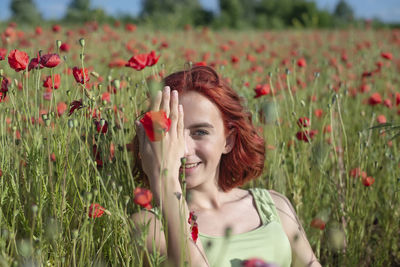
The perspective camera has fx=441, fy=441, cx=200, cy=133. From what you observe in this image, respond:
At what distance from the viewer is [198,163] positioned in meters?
1.37

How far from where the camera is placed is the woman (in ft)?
3.84

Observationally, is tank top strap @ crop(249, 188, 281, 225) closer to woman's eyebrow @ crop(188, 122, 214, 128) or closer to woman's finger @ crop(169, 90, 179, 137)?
woman's eyebrow @ crop(188, 122, 214, 128)

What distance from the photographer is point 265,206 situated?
1.54m

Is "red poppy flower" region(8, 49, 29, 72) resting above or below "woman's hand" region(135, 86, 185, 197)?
above

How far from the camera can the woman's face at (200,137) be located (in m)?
1.35

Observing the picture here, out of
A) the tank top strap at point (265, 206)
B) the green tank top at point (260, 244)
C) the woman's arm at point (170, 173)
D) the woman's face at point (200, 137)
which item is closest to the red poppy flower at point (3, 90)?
the woman's arm at point (170, 173)

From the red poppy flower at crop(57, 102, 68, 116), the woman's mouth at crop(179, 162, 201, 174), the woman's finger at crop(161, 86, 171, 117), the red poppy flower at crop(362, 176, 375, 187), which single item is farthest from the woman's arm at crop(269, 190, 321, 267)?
the red poppy flower at crop(57, 102, 68, 116)

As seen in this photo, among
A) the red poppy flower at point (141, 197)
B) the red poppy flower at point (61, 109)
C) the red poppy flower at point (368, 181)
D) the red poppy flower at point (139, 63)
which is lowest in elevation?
the red poppy flower at point (368, 181)

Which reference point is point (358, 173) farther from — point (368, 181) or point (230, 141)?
point (230, 141)

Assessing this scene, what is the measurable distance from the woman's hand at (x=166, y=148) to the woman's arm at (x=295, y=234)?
51 cm

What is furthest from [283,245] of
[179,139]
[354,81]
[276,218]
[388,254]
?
[354,81]

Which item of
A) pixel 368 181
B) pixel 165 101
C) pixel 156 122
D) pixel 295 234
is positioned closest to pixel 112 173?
pixel 165 101

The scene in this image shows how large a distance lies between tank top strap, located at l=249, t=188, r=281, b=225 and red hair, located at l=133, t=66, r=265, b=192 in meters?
0.08

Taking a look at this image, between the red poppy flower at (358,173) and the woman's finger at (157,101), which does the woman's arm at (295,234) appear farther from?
the woman's finger at (157,101)
